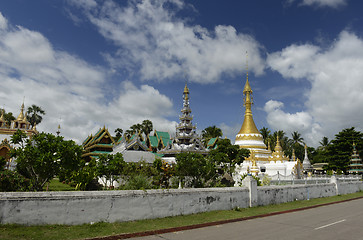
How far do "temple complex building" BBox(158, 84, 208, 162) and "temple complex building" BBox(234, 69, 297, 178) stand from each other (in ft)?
24.3

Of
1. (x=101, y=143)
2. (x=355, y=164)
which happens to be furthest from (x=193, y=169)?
(x=355, y=164)

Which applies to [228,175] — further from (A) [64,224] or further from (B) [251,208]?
(A) [64,224]

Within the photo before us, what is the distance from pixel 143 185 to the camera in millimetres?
13359

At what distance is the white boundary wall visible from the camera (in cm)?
841

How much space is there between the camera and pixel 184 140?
4316cm

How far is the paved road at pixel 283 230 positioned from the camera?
912 cm

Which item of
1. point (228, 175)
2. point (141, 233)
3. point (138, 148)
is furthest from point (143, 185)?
point (138, 148)

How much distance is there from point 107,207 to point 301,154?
285 ft

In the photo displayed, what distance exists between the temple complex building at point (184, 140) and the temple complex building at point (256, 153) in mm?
7392

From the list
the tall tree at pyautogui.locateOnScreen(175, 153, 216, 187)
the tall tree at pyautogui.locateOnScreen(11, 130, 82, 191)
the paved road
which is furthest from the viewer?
the tall tree at pyautogui.locateOnScreen(175, 153, 216, 187)

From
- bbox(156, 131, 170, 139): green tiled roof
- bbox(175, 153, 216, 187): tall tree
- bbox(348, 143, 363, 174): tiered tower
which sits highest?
bbox(156, 131, 170, 139): green tiled roof

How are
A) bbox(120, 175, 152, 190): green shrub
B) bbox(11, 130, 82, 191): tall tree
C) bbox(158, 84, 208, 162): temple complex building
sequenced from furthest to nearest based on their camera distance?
bbox(158, 84, 208, 162): temple complex building, bbox(120, 175, 152, 190): green shrub, bbox(11, 130, 82, 191): tall tree

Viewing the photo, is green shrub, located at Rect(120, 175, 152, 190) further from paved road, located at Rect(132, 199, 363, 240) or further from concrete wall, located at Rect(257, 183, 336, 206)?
concrete wall, located at Rect(257, 183, 336, 206)

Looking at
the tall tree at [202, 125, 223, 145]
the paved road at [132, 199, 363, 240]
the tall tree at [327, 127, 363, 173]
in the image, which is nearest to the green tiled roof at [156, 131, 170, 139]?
the tall tree at [202, 125, 223, 145]
